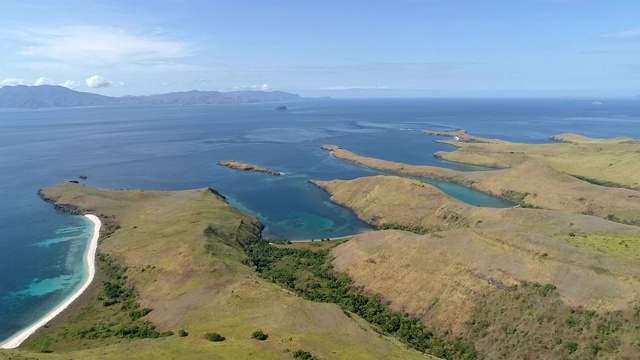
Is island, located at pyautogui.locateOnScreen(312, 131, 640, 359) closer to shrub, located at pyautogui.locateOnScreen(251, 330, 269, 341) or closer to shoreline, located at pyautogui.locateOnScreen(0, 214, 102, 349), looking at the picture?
shrub, located at pyautogui.locateOnScreen(251, 330, 269, 341)

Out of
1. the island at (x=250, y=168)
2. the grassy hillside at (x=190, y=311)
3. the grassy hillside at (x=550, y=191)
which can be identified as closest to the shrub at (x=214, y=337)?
the grassy hillside at (x=190, y=311)

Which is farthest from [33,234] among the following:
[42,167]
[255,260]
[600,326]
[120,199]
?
[600,326]

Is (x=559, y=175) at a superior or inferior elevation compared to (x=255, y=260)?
superior

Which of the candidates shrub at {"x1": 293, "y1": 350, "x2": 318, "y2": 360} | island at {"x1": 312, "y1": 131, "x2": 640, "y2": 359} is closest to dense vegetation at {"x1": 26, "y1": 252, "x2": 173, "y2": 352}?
shrub at {"x1": 293, "y1": 350, "x2": 318, "y2": 360}

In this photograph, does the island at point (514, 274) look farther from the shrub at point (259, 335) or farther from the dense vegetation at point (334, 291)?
the shrub at point (259, 335)

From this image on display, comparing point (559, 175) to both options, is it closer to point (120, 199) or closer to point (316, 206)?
point (316, 206)

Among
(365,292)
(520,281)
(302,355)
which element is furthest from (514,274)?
(302,355)
